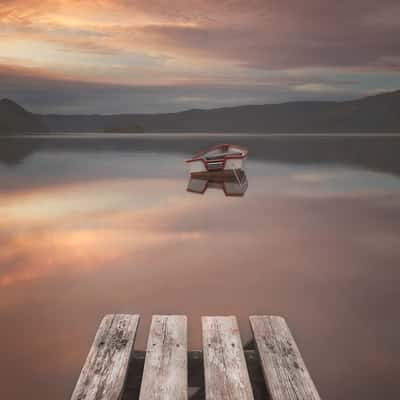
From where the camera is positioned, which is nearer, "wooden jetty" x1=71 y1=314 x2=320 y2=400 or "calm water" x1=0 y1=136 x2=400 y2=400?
"wooden jetty" x1=71 y1=314 x2=320 y2=400

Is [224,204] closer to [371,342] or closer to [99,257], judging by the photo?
[99,257]

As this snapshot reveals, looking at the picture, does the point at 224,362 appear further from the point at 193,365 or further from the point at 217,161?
the point at 217,161

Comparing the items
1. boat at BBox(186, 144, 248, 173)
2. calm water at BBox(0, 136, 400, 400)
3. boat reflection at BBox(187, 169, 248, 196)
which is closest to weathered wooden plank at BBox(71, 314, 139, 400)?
calm water at BBox(0, 136, 400, 400)

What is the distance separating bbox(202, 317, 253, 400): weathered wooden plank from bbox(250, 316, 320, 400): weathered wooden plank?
0.16 m

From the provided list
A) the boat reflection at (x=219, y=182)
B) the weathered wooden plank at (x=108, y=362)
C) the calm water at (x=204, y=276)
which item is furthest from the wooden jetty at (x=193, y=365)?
the boat reflection at (x=219, y=182)

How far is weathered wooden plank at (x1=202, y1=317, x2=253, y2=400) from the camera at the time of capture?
2.39 metres

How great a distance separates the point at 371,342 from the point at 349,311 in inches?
28.3

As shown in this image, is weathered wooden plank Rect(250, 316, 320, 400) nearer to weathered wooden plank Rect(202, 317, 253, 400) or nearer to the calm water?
weathered wooden plank Rect(202, 317, 253, 400)

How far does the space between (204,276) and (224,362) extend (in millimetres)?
3799

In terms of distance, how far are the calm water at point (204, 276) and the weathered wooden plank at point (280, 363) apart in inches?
45.0

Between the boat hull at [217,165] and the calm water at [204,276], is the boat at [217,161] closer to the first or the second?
the boat hull at [217,165]

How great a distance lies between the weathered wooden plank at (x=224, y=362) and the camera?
A: 239 centimetres

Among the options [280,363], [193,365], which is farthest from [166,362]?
[280,363]

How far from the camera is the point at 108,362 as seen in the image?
2.67 m
